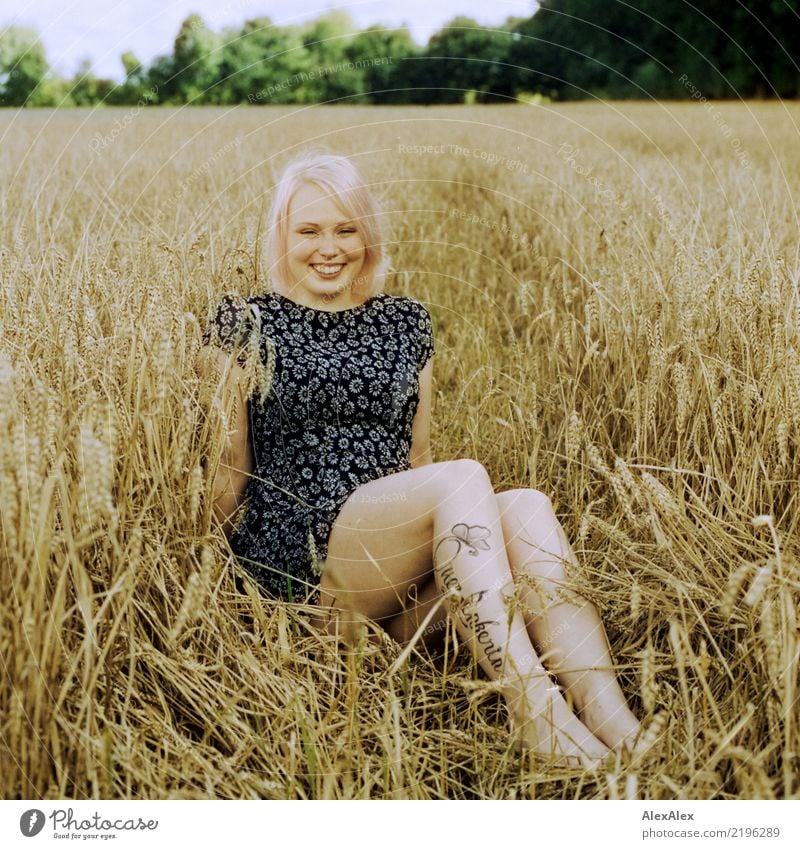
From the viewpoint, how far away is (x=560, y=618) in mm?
1528

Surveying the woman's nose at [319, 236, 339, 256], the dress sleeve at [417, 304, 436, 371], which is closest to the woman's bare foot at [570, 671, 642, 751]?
the dress sleeve at [417, 304, 436, 371]

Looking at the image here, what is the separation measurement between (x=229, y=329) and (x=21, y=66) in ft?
2.58

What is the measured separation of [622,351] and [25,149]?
7.28ft

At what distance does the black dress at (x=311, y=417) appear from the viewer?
65.7 inches

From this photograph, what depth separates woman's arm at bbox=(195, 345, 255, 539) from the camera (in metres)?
1.70

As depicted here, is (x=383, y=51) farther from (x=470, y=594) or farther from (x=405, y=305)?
(x=470, y=594)

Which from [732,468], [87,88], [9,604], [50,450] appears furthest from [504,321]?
[9,604]

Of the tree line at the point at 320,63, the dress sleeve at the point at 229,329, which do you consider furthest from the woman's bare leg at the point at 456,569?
the tree line at the point at 320,63

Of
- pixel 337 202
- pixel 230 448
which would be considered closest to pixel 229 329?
pixel 230 448

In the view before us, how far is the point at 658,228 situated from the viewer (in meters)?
2.56

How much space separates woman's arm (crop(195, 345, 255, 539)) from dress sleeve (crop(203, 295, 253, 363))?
0.02 m

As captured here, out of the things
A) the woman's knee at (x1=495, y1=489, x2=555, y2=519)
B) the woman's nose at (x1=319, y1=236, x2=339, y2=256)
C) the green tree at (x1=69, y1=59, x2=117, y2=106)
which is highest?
the green tree at (x1=69, y1=59, x2=117, y2=106)

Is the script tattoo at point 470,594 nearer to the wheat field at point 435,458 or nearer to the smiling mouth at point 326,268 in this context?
the wheat field at point 435,458

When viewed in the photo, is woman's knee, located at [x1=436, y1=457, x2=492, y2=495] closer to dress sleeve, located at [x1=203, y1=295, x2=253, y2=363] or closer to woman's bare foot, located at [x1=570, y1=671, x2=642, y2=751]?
woman's bare foot, located at [x1=570, y1=671, x2=642, y2=751]
